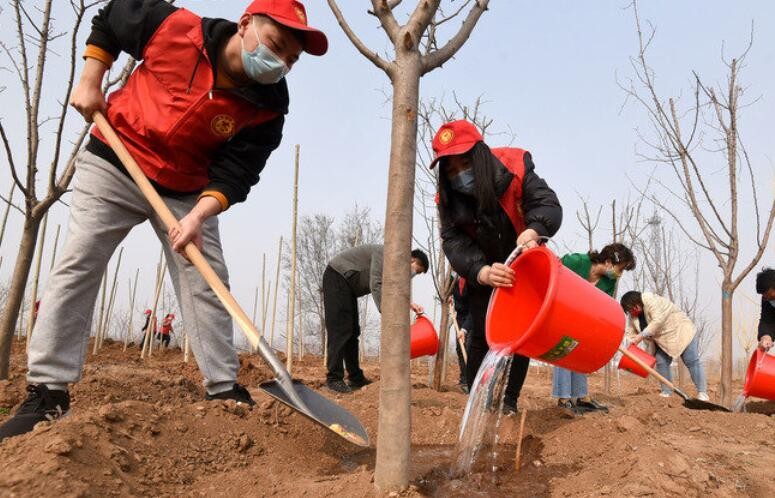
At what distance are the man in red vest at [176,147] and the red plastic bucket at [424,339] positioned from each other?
259cm

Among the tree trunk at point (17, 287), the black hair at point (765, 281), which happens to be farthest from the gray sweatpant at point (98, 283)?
the black hair at point (765, 281)

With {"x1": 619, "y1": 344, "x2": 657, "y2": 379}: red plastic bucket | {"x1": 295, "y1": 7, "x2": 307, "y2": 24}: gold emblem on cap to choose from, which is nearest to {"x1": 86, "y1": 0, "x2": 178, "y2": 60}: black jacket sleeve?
{"x1": 295, "y1": 7, "x2": 307, "y2": 24}: gold emblem on cap

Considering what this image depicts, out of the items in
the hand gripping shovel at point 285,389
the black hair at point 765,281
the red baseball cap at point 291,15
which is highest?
the red baseball cap at point 291,15

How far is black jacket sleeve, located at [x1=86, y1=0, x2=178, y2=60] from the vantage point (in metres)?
2.27

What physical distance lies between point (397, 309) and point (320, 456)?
968 mm

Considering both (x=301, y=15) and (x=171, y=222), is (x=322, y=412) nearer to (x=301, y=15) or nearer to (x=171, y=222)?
(x=171, y=222)

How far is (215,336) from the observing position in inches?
93.7

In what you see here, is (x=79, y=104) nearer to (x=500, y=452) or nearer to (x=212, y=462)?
(x=212, y=462)

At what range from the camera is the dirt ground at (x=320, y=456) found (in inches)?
60.1

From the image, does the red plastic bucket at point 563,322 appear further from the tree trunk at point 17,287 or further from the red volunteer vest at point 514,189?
the tree trunk at point 17,287

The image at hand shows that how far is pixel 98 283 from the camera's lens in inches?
86.7

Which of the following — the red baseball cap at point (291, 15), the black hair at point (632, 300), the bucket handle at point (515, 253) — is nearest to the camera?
the red baseball cap at point (291, 15)

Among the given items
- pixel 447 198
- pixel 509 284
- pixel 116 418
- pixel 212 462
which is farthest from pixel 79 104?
pixel 509 284

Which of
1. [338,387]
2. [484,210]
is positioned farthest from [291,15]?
[338,387]
